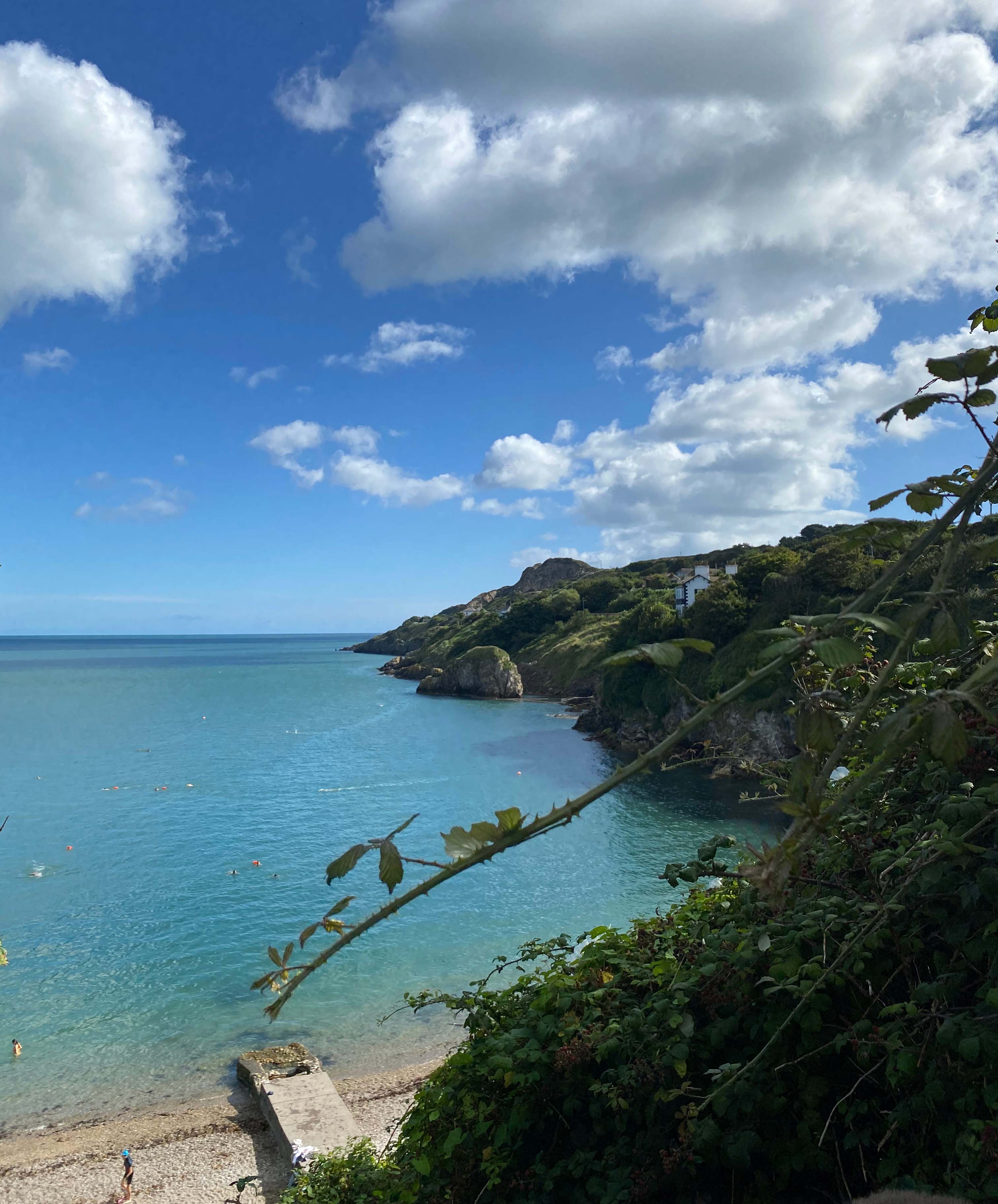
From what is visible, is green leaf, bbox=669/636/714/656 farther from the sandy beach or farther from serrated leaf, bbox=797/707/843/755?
the sandy beach

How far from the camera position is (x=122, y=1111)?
15.0 metres

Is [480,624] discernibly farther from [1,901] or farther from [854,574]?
[1,901]

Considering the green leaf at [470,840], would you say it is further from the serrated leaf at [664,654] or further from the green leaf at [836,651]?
the green leaf at [836,651]

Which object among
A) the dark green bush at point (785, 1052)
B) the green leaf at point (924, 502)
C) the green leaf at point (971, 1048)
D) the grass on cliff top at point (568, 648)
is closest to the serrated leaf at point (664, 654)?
the green leaf at point (924, 502)

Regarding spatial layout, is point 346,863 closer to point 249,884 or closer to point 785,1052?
point 785,1052

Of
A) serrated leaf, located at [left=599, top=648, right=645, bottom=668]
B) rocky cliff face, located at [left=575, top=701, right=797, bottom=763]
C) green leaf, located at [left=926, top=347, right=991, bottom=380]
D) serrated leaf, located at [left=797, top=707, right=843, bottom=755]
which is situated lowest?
rocky cliff face, located at [left=575, top=701, right=797, bottom=763]

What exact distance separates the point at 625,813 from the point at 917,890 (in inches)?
1237

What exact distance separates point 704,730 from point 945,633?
26834mm

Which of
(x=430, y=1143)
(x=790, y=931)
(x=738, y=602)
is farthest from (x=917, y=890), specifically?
(x=738, y=602)

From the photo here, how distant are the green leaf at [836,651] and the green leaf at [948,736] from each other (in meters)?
0.15

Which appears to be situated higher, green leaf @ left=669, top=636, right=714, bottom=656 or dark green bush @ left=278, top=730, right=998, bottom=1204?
green leaf @ left=669, top=636, right=714, bottom=656

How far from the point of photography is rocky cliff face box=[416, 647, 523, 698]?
80.9m

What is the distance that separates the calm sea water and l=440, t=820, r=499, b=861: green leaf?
18.2 m

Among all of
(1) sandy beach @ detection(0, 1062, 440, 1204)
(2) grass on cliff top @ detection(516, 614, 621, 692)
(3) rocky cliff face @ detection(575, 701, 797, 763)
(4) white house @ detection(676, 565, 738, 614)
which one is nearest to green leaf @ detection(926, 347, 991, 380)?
(1) sandy beach @ detection(0, 1062, 440, 1204)
